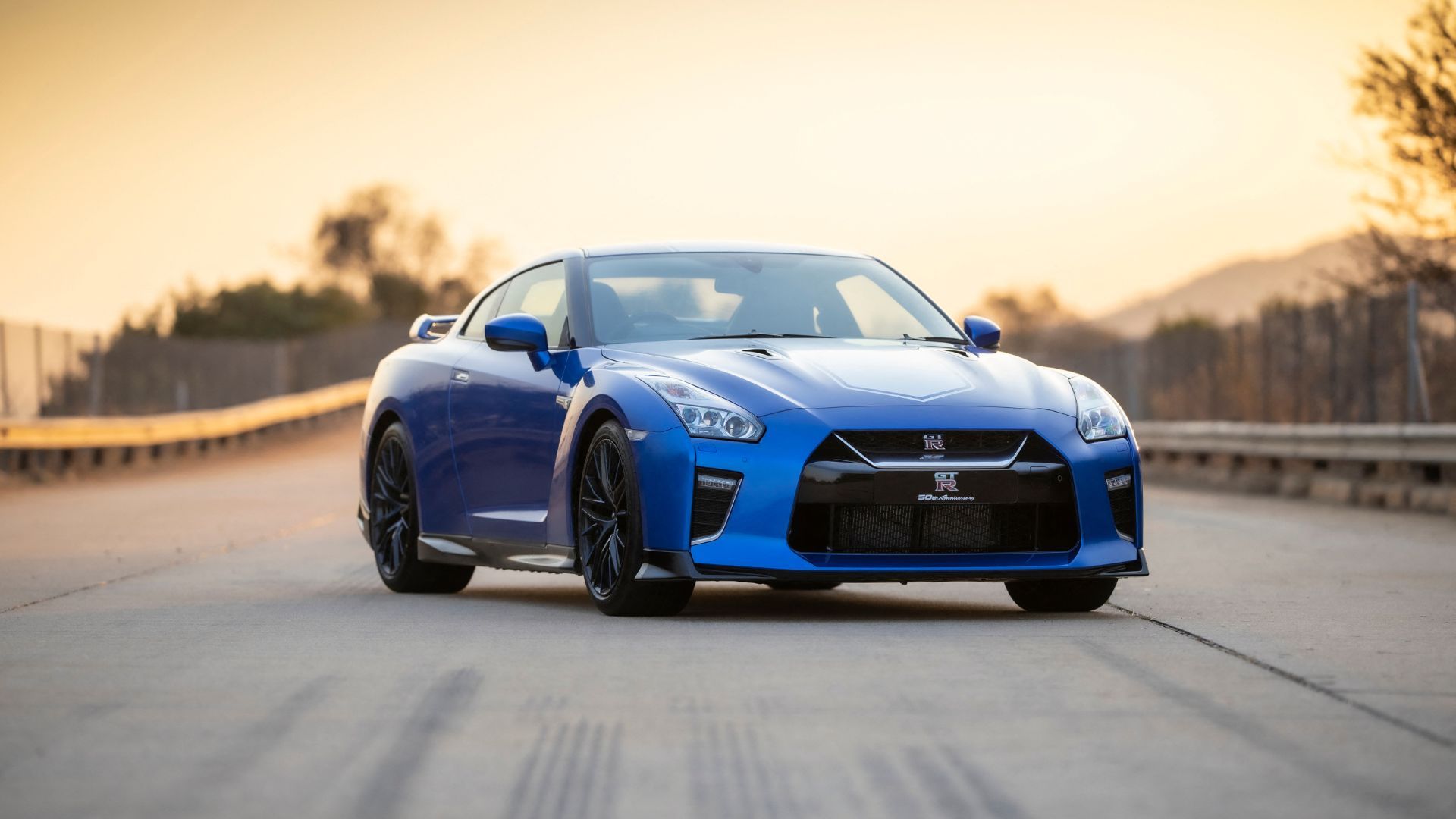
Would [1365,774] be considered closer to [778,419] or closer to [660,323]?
[778,419]

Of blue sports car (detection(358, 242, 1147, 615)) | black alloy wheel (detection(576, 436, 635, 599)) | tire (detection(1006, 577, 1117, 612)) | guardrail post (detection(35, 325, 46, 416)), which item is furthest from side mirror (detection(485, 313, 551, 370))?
guardrail post (detection(35, 325, 46, 416))

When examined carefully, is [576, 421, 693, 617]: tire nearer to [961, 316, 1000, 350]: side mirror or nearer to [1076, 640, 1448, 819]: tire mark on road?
[1076, 640, 1448, 819]: tire mark on road

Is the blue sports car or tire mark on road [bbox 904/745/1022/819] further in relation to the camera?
the blue sports car

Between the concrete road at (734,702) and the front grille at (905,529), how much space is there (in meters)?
0.30

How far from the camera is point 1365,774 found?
4.84 metres

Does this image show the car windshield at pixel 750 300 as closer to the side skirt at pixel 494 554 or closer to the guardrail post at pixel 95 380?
the side skirt at pixel 494 554

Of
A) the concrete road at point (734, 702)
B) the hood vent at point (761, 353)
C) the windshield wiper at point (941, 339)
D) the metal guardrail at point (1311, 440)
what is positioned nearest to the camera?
the concrete road at point (734, 702)

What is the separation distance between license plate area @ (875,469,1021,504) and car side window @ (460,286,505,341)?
2950mm

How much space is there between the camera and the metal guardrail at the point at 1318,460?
18125mm

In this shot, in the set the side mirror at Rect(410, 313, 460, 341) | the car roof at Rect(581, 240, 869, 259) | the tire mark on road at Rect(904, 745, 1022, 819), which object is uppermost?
the car roof at Rect(581, 240, 869, 259)

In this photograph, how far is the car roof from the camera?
9703 mm

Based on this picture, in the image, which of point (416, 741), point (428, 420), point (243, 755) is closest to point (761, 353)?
point (428, 420)

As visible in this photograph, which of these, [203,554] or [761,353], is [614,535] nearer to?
[761,353]

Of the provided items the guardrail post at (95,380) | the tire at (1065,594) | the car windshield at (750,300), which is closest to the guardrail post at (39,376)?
the guardrail post at (95,380)
